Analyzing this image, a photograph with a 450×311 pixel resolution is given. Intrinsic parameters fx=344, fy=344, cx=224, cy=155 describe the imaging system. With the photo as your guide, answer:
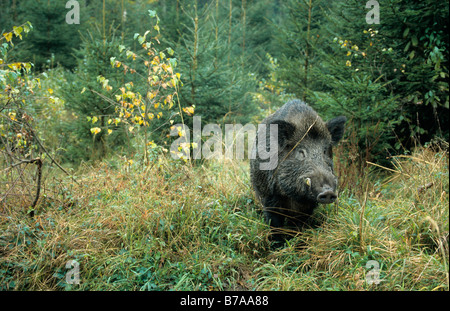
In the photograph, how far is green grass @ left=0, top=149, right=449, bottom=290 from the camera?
10.2 ft

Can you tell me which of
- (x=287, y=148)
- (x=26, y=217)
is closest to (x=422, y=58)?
(x=287, y=148)

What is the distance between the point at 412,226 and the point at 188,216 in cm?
229

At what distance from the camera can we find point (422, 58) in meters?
5.19

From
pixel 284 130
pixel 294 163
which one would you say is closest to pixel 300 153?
pixel 294 163

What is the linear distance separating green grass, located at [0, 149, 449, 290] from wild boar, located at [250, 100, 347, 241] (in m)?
0.25

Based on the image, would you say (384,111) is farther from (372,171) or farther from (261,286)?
(261,286)

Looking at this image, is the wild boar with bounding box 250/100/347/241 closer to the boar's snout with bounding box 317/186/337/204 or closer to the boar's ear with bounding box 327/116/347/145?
the boar's ear with bounding box 327/116/347/145

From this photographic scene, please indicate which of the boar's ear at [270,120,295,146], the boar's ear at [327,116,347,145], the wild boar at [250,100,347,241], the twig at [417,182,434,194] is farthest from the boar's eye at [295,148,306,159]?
the twig at [417,182,434,194]

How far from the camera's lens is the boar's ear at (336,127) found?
4.05m

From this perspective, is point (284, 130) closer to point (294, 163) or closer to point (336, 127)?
point (294, 163)

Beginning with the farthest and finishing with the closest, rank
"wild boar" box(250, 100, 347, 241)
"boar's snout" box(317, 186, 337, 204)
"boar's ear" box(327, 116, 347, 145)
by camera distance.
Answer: "boar's ear" box(327, 116, 347, 145) < "wild boar" box(250, 100, 347, 241) < "boar's snout" box(317, 186, 337, 204)

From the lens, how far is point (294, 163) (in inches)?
146

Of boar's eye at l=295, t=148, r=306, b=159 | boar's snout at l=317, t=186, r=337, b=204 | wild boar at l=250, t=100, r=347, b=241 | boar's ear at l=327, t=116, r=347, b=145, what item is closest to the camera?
boar's snout at l=317, t=186, r=337, b=204

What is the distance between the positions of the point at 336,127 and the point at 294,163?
2.70ft
